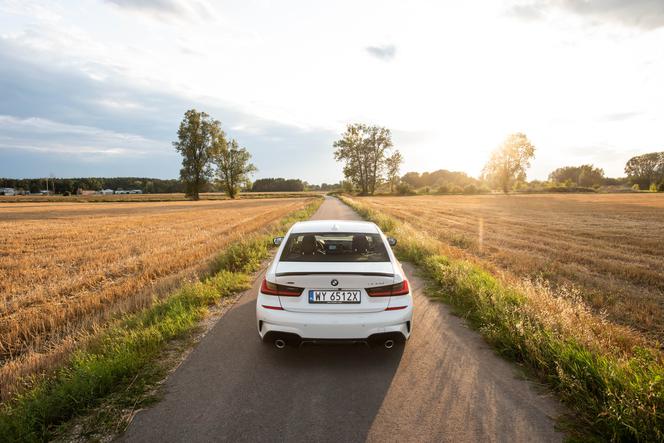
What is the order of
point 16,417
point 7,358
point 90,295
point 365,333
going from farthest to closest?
point 90,295 < point 7,358 < point 365,333 < point 16,417

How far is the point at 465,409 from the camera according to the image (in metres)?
2.96

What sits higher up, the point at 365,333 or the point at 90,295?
the point at 365,333

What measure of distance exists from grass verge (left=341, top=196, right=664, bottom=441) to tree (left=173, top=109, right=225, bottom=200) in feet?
199

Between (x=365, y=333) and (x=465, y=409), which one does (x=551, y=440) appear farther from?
(x=365, y=333)

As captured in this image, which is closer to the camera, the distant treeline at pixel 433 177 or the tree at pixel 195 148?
the tree at pixel 195 148

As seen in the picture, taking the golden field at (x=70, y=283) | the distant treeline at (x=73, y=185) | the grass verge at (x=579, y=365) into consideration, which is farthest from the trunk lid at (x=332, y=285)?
the distant treeline at (x=73, y=185)

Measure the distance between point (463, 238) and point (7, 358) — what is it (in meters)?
13.1

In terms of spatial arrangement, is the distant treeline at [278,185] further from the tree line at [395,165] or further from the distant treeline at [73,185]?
the tree line at [395,165]

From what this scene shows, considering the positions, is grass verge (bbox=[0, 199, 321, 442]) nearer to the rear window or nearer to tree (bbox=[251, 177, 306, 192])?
the rear window

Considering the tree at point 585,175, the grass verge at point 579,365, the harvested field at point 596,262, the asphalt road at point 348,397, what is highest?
the tree at point 585,175

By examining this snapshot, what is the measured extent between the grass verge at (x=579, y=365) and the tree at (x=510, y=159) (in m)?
79.9

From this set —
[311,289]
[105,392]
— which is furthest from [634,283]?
[105,392]

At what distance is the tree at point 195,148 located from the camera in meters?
59.1

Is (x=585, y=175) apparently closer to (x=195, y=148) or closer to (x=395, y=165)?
(x=395, y=165)
